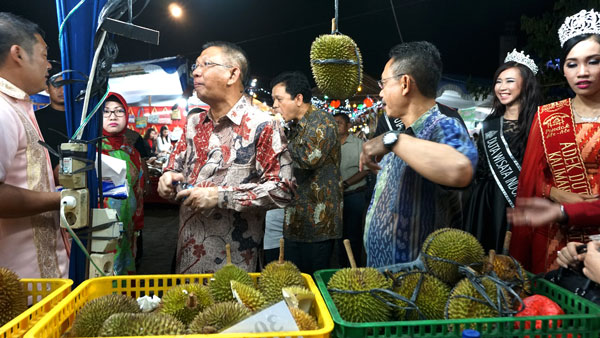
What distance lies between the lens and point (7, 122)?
1.78m

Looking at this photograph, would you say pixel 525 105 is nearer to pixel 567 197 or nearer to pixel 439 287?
pixel 567 197

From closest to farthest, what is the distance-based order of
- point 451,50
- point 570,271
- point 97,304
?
point 97,304
point 570,271
point 451,50

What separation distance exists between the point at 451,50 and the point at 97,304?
1569cm

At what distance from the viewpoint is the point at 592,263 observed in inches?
52.6

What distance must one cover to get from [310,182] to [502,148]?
1.38 metres

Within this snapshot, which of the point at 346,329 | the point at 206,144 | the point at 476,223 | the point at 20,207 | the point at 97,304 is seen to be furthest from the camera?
the point at 476,223

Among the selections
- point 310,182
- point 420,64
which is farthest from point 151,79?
point 420,64

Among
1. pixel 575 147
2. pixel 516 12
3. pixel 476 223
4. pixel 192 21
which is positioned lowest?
pixel 476 223

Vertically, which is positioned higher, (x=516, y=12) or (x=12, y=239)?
(x=516, y=12)

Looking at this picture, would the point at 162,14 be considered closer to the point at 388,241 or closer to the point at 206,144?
the point at 206,144

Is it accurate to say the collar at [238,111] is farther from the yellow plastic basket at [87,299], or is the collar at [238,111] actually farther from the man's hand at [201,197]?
the yellow plastic basket at [87,299]

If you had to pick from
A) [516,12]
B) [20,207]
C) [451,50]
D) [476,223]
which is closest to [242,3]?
[451,50]

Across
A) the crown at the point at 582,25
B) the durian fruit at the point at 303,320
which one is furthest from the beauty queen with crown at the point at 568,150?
the durian fruit at the point at 303,320

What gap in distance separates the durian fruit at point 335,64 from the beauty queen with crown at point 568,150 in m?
1.08
